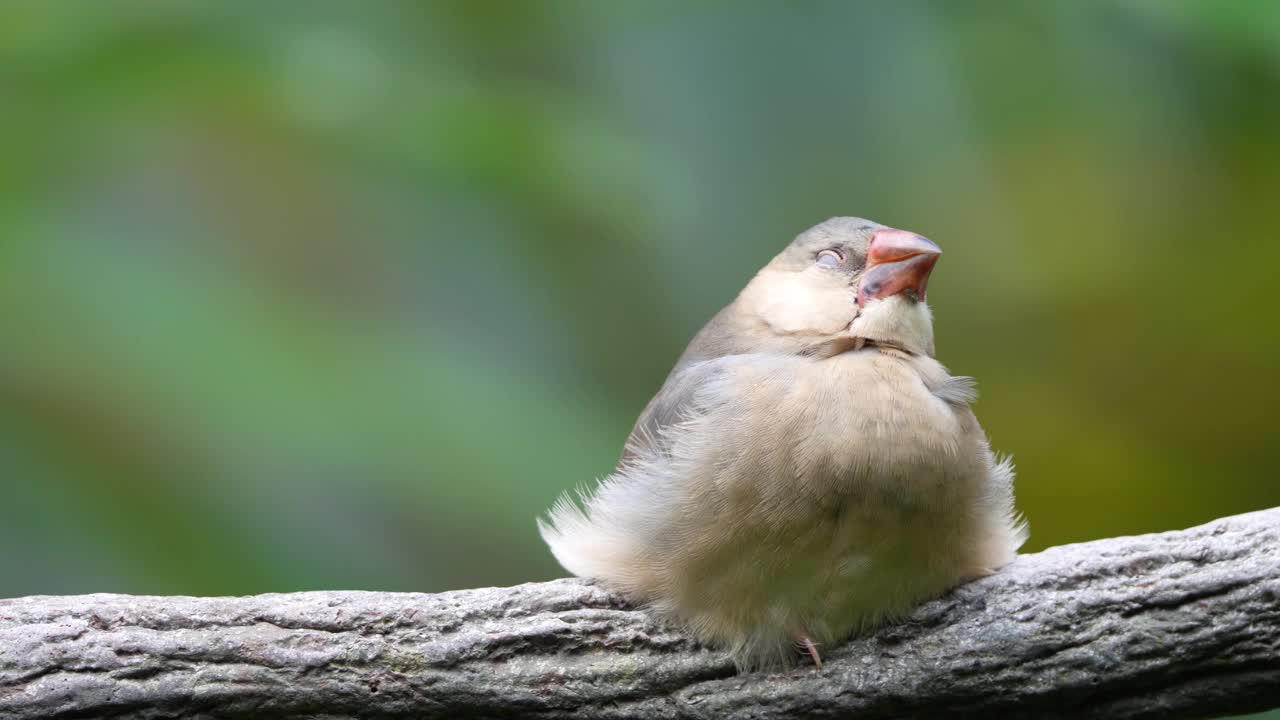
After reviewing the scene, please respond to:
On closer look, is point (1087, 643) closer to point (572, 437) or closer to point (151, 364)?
point (572, 437)

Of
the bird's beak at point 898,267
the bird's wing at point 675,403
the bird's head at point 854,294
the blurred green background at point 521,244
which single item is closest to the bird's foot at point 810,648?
the bird's wing at point 675,403

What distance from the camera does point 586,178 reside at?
4598mm

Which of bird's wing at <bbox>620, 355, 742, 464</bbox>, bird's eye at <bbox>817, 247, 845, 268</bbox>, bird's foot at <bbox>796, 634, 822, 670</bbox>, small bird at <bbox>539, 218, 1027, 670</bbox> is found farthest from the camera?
bird's eye at <bbox>817, 247, 845, 268</bbox>

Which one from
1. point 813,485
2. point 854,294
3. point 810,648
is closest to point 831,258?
point 854,294

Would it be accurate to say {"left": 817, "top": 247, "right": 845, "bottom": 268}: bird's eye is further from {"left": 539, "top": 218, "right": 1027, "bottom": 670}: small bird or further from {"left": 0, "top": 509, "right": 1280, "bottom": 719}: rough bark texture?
{"left": 0, "top": 509, "right": 1280, "bottom": 719}: rough bark texture

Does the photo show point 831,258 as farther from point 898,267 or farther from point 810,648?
point 810,648

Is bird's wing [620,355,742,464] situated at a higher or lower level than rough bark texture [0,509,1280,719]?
higher

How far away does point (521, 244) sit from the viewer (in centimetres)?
466

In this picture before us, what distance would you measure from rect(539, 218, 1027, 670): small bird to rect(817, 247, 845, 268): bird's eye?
35 millimetres

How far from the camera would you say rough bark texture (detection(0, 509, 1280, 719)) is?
245 cm

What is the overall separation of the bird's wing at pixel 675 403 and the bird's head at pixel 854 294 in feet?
0.55

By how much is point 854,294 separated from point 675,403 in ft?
1.57

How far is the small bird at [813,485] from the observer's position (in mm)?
2428

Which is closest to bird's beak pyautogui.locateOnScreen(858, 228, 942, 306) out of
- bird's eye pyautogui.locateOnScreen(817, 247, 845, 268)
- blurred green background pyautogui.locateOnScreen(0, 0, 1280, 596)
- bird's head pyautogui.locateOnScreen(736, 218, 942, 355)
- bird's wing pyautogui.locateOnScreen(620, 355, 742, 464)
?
bird's head pyautogui.locateOnScreen(736, 218, 942, 355)
